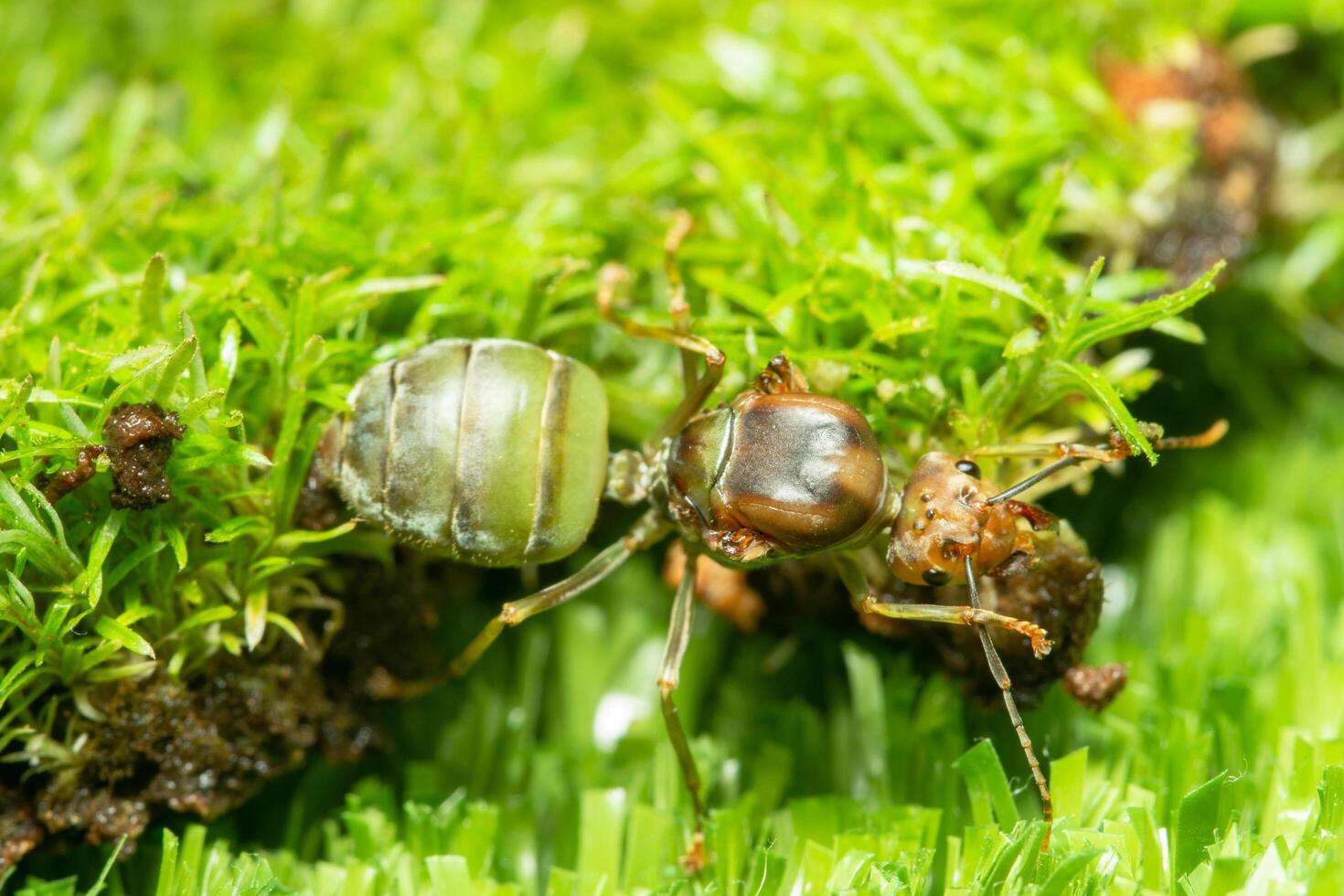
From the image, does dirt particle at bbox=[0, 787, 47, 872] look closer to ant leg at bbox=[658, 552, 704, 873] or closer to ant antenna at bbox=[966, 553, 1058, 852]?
ant leg at bbox=[658, 552, 704, 873]

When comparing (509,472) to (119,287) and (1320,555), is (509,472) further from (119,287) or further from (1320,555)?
(1320,555)

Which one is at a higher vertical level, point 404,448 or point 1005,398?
point 1005,398

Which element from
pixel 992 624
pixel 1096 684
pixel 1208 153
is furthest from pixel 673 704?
pixel 1208 153

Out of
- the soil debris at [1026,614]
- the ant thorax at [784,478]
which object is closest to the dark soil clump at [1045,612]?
the soil debris at [1026,614]

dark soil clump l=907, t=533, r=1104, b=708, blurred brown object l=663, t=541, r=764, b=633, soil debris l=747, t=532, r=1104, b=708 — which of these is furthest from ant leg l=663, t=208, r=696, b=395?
dark soil clump l=907, t=533, r=1104, b=708

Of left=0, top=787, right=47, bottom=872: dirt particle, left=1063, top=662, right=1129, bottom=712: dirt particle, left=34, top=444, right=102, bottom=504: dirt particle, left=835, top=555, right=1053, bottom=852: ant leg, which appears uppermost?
left=34, top=444, right=102, bottom=504: dirt particle

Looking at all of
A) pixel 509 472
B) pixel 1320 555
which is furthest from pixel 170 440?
pixel 1320 555
